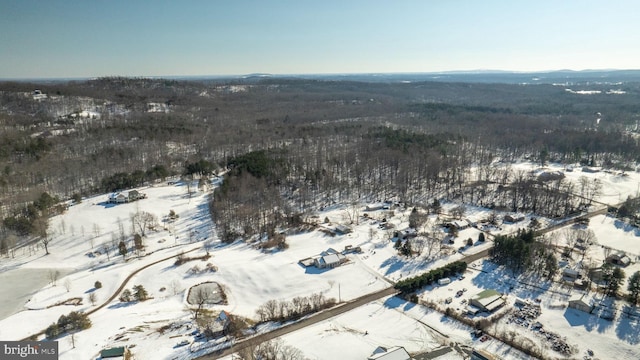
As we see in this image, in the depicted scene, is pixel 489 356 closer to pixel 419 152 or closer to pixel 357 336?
pixel 357 336

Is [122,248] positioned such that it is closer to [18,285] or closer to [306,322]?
[18,285]

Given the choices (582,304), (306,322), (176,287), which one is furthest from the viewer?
(176,287)

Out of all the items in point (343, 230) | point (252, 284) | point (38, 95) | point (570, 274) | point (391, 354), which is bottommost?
point (252, 284)

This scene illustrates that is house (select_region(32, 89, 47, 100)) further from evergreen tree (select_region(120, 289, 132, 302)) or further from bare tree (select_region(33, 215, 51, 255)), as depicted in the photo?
evergreen tree (select_region(120, 289, 132, 302))

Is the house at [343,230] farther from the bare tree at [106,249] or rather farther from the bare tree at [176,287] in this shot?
the bare tree at [106,249]

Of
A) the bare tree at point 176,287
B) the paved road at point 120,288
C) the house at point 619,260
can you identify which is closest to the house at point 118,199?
the paved road at point 120,288
